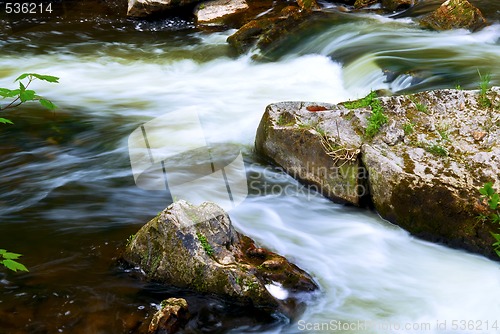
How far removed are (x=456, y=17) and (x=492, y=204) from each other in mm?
6668

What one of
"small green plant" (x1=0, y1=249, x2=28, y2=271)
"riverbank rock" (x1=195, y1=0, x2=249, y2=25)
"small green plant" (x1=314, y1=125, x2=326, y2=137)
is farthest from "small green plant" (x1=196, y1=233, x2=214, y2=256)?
"riverbank rock" (x1=195, y1=0, x2=249, y2=25)

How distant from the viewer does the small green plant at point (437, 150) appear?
5085 millimetres

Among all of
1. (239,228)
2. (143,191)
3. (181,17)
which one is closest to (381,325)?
(239,228)

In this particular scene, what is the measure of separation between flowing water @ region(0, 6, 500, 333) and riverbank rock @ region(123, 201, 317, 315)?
0.11 metres

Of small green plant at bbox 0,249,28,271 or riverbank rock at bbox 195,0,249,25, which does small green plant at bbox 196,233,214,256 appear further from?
riverbank rock at bbox 195,0,249,25

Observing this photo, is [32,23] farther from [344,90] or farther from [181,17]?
[344,90]

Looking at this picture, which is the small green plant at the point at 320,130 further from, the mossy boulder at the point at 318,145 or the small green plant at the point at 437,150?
the small green plant at the point at 437,150

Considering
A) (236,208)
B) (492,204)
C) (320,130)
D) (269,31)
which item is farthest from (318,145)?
(269,31)

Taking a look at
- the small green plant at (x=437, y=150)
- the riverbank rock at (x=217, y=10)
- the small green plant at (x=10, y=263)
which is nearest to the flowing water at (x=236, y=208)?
the small green plant at (x=437, y=150)

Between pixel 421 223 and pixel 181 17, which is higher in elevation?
pixel 181 17

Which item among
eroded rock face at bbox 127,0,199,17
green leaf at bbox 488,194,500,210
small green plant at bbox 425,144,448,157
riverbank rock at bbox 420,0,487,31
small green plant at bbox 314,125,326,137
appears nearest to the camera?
green leaf at bbox 488,194,500,210

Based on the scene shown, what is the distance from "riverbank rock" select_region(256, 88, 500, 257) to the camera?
4.85 m

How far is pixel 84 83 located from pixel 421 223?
6.92 metres

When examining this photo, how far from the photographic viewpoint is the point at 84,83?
32.8 feet
